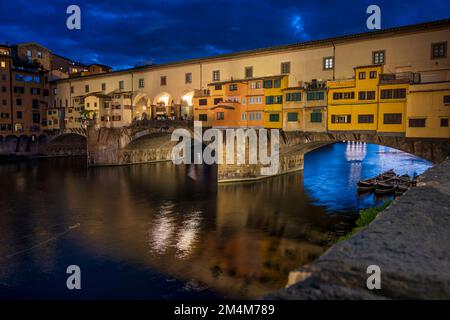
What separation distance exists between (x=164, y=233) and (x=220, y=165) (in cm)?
1777

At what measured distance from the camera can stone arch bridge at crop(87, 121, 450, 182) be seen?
29.0 m

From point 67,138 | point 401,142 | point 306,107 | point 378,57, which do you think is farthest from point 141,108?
point 401,142

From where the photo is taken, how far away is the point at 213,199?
107 ft

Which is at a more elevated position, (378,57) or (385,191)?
(378,57)

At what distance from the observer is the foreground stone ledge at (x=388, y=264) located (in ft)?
11.6

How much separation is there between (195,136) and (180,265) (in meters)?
30.9

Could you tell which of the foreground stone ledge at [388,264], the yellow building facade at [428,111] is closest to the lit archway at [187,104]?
the yellow building facade at [428,111]

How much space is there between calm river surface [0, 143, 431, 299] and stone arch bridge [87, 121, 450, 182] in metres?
2.87

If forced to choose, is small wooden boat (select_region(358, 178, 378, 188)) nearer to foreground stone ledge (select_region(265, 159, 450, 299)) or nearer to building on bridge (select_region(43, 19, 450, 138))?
building on bridge (select_region(43, 19, 450, 138))

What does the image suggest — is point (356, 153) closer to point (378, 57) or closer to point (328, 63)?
point (328, 63)

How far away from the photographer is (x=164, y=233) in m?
22.6

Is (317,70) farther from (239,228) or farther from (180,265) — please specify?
(180,265)

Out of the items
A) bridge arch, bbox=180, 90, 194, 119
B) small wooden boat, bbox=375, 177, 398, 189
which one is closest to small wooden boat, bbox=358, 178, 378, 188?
small wooden boat, bbox=375, 177, 398, 189
